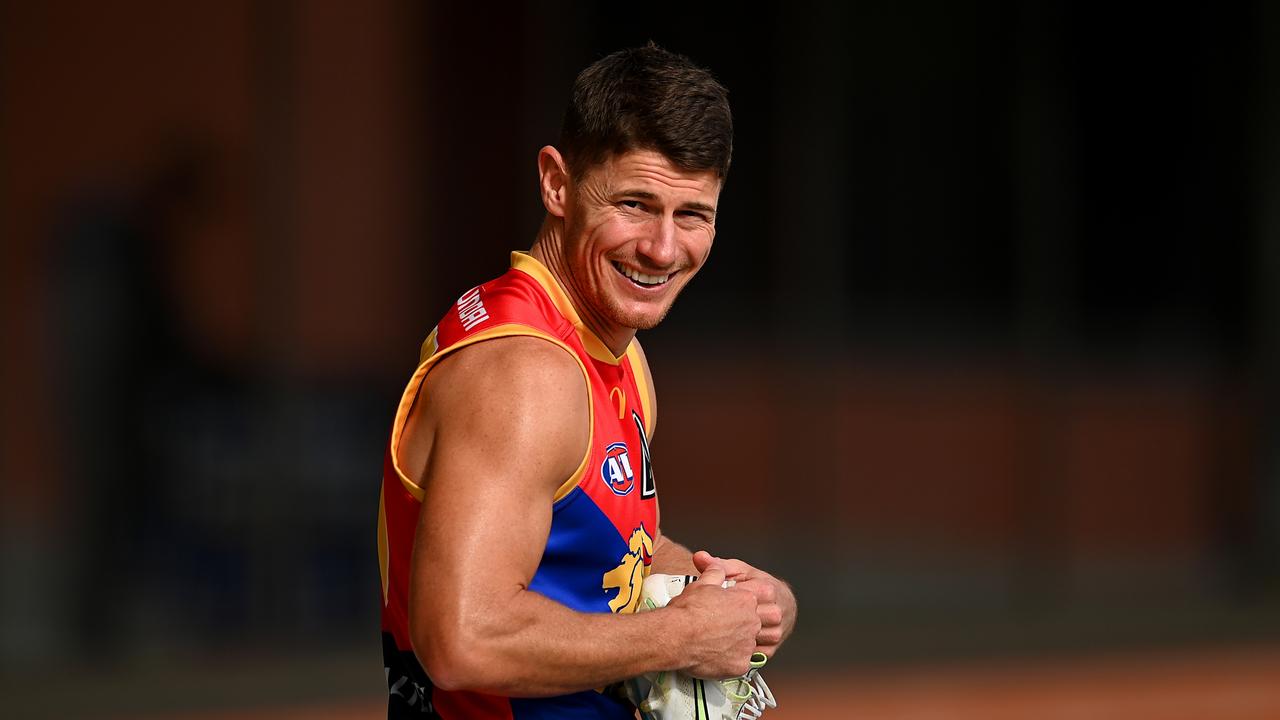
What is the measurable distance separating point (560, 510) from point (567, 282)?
0.51 meters

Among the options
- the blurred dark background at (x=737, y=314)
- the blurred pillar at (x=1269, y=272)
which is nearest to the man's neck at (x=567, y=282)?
the blurred dark background at (x=737, y=314)

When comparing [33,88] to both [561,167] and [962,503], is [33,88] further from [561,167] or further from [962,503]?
[962,503]

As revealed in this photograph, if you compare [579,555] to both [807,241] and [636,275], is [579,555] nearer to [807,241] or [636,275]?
[636,275]

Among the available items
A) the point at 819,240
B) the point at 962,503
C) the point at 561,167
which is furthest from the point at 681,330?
the point at 561,167

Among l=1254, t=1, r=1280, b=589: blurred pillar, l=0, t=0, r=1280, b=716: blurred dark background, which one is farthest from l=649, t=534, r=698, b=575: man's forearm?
l=1254, t=1, r=1280, b=589: blurred pillar

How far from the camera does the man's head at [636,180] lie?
9.78 feet

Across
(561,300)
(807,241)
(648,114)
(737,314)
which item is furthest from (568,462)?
(737,314)

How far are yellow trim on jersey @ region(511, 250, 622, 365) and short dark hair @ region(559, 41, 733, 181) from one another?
0.69 ft

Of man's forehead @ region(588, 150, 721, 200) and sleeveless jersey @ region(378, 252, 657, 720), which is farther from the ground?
man's forehead @ region(588, 150, 721, 200)

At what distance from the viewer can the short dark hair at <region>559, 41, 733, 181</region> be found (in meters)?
2.97

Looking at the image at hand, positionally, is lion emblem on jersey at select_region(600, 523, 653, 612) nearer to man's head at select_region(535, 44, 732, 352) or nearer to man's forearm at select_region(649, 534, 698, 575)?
man's forearm at select_region(649, 534, 698, 575)

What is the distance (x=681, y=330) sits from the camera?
13.6 m

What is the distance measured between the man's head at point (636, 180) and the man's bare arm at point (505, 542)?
0.98 feet

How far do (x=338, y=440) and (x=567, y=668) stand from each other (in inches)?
295
